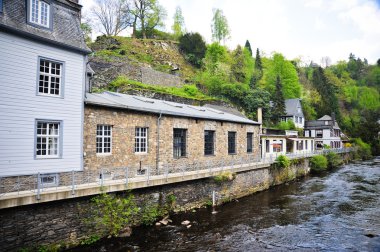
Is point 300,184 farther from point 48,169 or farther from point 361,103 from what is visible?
point 361,103

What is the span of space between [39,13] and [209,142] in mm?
13366

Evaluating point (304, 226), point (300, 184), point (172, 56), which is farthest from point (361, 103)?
point (304, 226)

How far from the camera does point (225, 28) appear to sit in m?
68.2

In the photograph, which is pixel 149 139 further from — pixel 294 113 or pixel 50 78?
pixel 294 113

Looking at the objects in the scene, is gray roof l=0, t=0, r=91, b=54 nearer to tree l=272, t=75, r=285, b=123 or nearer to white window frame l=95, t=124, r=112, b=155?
white window frame l=95, t=124, r=112, b=155

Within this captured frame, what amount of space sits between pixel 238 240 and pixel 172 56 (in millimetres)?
46009

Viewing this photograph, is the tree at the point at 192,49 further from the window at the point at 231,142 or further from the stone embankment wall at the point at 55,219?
the stone embankment wall at the point at 55,219

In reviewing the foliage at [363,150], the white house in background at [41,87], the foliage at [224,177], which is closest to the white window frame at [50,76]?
the white house in background at [41,87]

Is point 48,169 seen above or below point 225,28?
below

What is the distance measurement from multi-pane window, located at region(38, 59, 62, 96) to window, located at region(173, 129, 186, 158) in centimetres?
777

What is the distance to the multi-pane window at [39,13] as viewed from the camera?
11252 mm

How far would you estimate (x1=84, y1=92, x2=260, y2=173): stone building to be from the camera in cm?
1323

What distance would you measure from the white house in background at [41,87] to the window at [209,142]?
32.3 ft

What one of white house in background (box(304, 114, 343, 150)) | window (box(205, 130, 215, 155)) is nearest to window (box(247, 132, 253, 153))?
window (box(205, 130, 215, 155))
